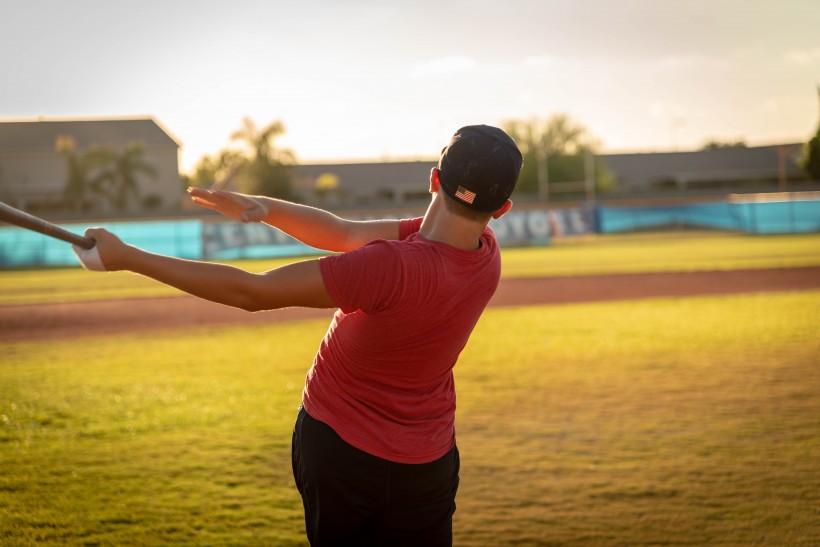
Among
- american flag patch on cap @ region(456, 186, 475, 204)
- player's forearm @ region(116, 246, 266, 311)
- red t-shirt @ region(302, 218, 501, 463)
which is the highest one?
american flag patch on cap @ region(456, 186, 475, 204)

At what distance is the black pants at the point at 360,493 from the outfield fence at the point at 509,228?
2605cm

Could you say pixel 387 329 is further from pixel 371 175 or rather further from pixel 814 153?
pixel 371 175

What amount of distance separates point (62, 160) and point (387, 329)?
68909 mm

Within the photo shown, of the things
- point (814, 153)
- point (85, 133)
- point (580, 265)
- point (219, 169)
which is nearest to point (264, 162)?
point (219, 169)

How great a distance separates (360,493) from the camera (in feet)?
10.0

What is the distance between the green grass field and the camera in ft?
17.7

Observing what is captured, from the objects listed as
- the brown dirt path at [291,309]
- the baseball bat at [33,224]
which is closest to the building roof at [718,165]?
the brown dirt path at [291,309]

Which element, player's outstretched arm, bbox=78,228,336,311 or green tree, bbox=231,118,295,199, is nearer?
player's outstretched arm, bbox=78,228,336,311

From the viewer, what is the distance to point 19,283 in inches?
1176

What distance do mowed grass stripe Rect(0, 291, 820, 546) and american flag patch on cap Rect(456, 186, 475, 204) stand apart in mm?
2878

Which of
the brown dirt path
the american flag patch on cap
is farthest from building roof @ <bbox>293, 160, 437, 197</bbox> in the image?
the american flag patch on cap

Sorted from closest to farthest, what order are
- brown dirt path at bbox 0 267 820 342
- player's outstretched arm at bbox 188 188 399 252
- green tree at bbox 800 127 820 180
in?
player's outstretched arm at bbox 188 188 399 252 → green tree at bbox 800 127 820 180 → brown dirt path at bbox 0 267 820 342

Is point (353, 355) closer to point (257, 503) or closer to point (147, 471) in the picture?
point (257, 503)

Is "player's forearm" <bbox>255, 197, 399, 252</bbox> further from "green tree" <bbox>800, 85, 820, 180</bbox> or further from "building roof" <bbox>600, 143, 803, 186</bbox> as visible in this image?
"building roof" <bbox>600, 143, 803, 186</bbox>
